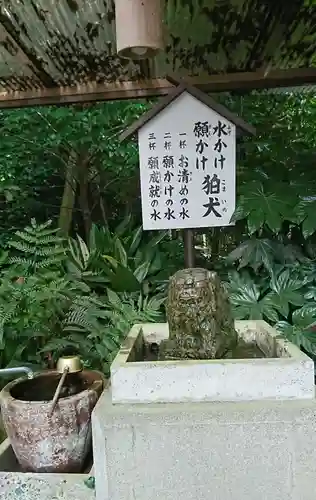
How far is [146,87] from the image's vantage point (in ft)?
10.1

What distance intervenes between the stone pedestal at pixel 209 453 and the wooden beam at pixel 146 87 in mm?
2056

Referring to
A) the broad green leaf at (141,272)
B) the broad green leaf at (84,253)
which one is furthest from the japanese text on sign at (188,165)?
the broad green leaf at (84,253)

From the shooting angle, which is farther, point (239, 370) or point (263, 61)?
point (263, 61)

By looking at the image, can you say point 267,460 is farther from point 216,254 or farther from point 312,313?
point 216,254

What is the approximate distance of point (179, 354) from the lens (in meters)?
1.82

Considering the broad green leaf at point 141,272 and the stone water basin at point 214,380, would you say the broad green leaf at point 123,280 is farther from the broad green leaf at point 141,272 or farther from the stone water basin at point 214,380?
the stone water basin at point 214,380

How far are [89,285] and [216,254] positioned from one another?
1.09 meters

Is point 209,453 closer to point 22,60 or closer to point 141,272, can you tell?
point 141,272

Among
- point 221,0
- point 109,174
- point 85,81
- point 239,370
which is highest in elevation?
point 221,0

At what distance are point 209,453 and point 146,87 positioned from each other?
2.36 m

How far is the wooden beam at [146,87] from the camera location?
2875 millimetres

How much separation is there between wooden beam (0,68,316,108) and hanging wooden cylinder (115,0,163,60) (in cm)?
122

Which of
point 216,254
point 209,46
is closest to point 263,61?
point 209,46

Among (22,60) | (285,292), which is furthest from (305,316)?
(22,60)
